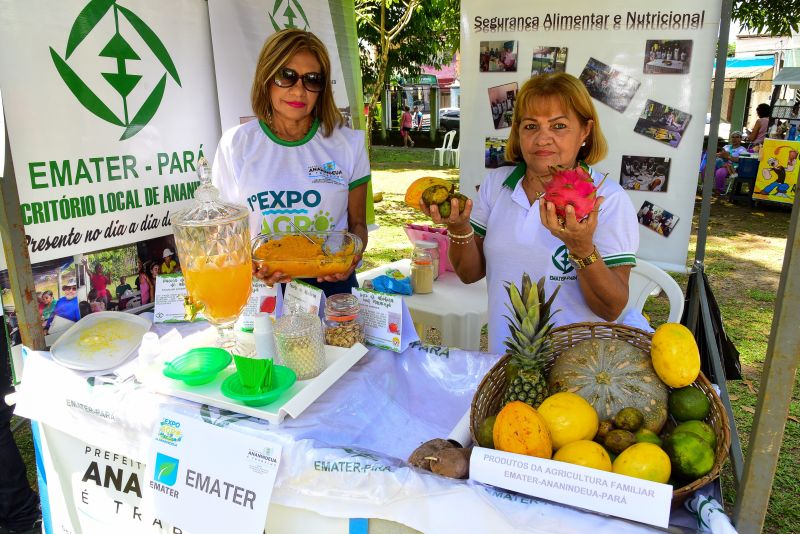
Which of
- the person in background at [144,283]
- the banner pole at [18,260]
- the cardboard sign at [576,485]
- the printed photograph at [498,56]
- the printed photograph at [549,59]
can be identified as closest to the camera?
the cardboard sign at [576,485]

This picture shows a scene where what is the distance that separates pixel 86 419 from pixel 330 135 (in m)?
1.38

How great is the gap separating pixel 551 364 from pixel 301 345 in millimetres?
697

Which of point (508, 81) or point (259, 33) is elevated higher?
point (259, 33)

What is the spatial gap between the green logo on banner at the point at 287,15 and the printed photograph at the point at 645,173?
7.36ft

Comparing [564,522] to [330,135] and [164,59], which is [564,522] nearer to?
[330,135]

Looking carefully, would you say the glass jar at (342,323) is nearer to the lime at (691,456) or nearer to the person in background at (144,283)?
the lime at (691,456)

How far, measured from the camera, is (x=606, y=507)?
3.24ft

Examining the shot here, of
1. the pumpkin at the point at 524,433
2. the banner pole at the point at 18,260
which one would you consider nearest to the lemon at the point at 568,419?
the pumpkin at the point at 524,433

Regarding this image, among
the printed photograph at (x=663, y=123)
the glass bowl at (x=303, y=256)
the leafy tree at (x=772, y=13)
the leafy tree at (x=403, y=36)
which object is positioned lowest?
the glass bowl at (x=303, y=256)

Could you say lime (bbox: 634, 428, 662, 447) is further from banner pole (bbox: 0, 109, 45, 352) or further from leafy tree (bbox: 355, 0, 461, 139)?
leafy tree (bbox: 355, 0, 461, 139)

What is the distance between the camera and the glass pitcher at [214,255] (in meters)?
1.50

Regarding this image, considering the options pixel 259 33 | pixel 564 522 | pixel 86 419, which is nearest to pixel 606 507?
pixel 564 522

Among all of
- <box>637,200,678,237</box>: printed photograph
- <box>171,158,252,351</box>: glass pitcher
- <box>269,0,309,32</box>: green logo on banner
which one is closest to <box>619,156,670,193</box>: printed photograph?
<box>637,200,678,237</box>: printed photograph

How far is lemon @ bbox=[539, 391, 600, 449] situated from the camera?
1.08 meters
